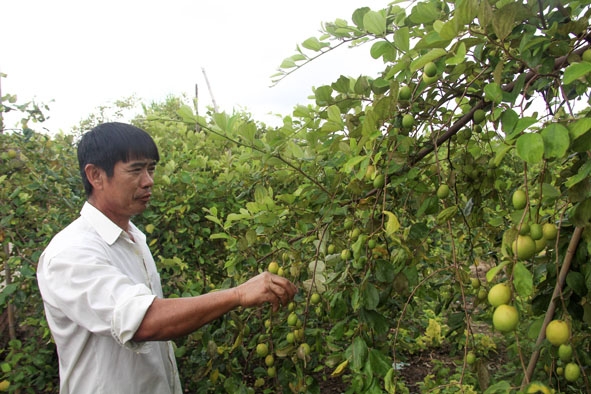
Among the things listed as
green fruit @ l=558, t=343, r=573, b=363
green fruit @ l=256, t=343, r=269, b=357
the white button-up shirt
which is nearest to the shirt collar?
the white button-up shirt

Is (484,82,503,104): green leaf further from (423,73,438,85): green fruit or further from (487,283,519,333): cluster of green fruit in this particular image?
(487,283,519,333): cluster of green fruit

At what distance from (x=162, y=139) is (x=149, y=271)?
229cm

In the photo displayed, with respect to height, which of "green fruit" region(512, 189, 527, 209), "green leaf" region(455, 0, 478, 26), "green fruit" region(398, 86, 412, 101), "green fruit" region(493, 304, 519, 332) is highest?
"green leaf" region(455, 0, 478, 26)

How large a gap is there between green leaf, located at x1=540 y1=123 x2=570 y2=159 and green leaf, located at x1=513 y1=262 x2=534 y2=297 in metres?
0.20

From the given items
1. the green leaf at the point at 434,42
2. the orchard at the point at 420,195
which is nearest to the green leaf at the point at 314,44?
the orchard at the point at 420,195

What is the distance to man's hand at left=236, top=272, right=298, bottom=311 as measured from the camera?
1387mm

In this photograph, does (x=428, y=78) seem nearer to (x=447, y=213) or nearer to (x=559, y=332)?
(x=447, y=213)

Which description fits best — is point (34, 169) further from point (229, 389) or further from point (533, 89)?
point (533, 89)

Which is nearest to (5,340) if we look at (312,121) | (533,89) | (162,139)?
(162,139)

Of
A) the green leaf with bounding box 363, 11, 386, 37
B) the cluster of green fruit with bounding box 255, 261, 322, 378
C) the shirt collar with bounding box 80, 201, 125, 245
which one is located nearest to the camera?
the green leaf with bounding box 363, 11, 386, 37

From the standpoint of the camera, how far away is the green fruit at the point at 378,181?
1.32 m

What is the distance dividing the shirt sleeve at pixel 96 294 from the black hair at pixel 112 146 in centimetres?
37

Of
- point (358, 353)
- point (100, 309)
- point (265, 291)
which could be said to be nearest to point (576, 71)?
point (358, 353)

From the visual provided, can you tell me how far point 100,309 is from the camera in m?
1.36
